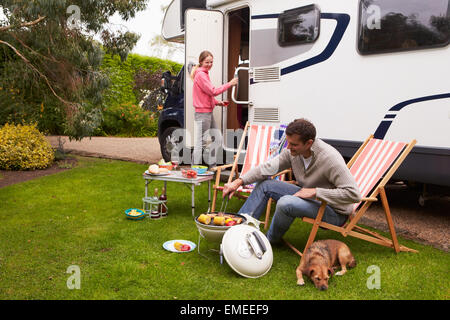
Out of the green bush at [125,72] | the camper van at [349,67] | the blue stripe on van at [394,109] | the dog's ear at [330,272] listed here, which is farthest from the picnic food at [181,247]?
the green bush at [125,72]

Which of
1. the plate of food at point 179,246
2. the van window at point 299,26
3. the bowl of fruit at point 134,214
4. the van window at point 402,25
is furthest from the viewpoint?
the van window at point 299,26

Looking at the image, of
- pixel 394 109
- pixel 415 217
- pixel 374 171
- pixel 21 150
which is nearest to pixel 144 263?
pixel 374 171

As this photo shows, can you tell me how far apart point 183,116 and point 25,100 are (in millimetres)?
3018

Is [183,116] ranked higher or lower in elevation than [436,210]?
higher

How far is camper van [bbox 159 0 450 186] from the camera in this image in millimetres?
3615

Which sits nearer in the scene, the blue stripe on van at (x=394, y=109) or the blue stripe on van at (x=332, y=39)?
the blue stripe on van at (x=394, y=109)

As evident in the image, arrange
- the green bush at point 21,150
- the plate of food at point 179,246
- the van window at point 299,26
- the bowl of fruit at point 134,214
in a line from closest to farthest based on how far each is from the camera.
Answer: the plate of food at point 179,246, the bowl of fruit at point 134,214, the van window at point 299,26, the green bush at point 21,150

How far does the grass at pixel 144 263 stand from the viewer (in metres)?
2.59

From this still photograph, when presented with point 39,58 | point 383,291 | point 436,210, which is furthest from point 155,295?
point 39,58

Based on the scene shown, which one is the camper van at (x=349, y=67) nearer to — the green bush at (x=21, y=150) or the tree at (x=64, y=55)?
the tree at (x=64, y=55)

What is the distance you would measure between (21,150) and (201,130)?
3.00 meters

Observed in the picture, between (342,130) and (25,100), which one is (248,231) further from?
(25,100)

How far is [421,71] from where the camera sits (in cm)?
367

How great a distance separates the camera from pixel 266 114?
5.13 meters
